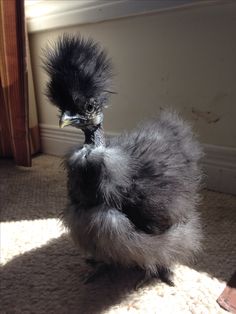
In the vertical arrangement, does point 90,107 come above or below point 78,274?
above

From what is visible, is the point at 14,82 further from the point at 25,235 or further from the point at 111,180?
the point at 111,180

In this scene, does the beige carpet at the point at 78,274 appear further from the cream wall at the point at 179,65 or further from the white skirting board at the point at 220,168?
the cream wall at the point at 179,65

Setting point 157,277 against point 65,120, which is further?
point 157,277

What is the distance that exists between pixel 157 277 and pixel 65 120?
41 cm

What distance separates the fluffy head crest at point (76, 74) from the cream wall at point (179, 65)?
0.54m

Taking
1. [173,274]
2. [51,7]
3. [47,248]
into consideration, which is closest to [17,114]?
[51,7]

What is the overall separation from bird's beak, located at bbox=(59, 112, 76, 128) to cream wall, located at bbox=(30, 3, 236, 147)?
0.63 m

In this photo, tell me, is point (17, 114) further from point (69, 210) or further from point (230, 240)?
point (230, 240)

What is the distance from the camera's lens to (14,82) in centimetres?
141

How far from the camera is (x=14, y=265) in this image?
0.90 meters

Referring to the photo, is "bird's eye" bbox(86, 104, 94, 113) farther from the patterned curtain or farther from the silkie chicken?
the patterned curtain

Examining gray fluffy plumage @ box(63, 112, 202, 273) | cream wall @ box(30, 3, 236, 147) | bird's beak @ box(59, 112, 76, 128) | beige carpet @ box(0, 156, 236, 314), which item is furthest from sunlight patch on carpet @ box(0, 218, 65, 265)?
cream wall @ box(30, 3, 236, 147)

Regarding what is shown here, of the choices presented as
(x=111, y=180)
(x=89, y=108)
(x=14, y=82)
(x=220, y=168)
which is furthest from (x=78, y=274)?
(x=14, y=82)

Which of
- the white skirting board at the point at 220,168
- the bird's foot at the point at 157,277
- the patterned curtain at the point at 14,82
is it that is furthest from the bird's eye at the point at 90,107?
the patterned curtain at the point at 14,82
